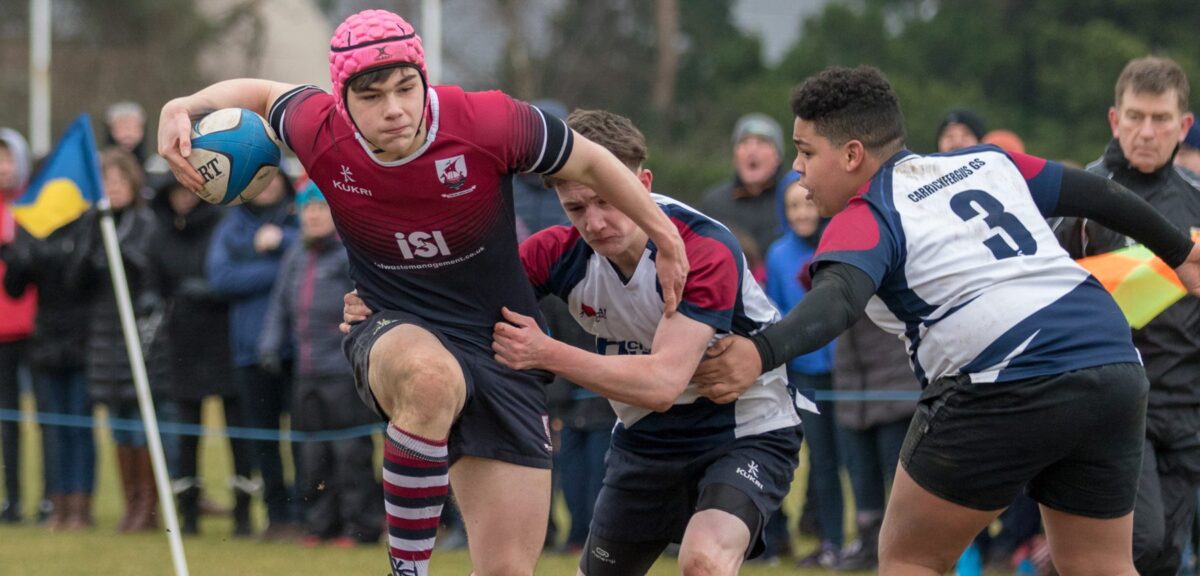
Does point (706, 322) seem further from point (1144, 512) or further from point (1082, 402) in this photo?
point (1144, 512)

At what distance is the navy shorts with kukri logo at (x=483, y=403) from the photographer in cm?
466

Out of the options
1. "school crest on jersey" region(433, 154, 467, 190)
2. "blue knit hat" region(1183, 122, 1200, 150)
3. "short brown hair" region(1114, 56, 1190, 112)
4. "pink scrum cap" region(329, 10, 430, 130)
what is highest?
Result: "pink scrum cap" region(329, 10, 430, 130)

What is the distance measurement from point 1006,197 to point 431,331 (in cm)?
179

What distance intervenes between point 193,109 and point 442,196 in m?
0.96

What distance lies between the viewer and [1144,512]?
5312 millimetres

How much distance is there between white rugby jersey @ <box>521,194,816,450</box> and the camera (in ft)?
16.0

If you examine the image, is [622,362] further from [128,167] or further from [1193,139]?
[128,167]

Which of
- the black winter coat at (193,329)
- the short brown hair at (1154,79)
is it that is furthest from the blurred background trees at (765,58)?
the short brown hair at (1154,79)

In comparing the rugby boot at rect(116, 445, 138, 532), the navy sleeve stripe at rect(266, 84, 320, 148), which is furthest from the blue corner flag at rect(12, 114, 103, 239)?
the navy sleeve stripe at rect(266, 84, 320, 148)

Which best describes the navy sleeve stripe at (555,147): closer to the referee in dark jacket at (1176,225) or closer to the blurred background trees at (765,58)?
the referee in dark jacket at (1176,225)

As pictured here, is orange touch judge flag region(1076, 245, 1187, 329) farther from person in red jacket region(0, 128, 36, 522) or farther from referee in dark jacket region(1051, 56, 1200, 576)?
person in red jacket region(0, 128, 36, 522)

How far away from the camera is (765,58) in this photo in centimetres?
2041

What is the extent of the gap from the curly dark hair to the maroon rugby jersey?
2.49 feet

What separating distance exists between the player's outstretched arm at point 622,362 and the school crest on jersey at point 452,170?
1.49ft
